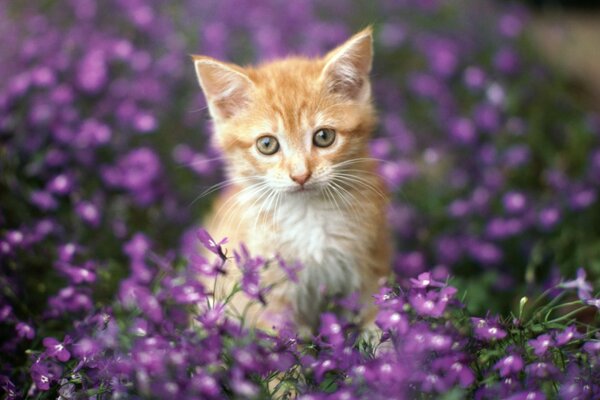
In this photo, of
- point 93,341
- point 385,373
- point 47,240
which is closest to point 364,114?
point 385,373

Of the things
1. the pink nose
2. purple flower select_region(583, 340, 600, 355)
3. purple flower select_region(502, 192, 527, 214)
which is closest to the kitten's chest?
the pink nose

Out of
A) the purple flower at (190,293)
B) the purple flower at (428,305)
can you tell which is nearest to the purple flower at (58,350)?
the purple flower at (190,293)

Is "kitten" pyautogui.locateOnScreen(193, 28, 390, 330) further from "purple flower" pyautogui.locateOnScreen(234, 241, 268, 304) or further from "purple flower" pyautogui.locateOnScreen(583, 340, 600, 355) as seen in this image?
"purple flower" pyautogui.locateOnScreen(583, 340, 600, 355)

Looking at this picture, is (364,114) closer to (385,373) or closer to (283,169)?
(283,169)

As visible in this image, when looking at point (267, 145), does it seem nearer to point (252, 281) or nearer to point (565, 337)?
point (252, 281)

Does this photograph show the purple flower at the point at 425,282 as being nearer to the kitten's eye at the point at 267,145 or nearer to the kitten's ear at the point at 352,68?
the kitten's eye at the point at 267,145
